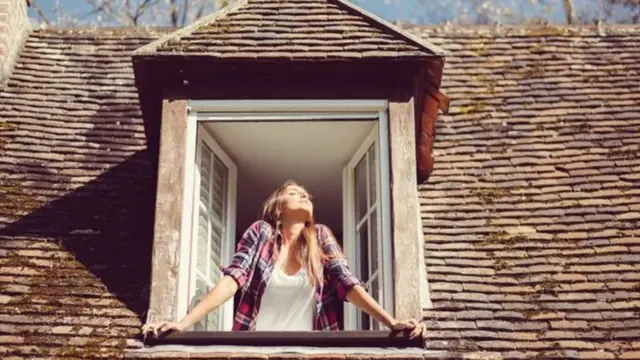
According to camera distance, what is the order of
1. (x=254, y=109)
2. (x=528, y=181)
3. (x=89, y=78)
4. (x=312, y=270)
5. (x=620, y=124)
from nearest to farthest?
1. (x=312, y=270)
2. (x=254, y=109)
3. (x=528, y=181)
4. (x=620, y=124)
5. (x=89, y=78)

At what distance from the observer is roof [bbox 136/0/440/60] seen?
253 inches

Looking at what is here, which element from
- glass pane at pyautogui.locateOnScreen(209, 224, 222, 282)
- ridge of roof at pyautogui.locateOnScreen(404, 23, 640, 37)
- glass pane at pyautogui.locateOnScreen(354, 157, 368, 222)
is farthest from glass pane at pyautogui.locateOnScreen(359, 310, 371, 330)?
ridge of roof at pyautogui.locateOnScreen(404, 23, 640, 37)

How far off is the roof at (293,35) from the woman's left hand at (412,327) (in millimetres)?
1772

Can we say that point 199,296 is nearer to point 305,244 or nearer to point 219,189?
point 305,244

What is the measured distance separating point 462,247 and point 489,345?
1.06 metres

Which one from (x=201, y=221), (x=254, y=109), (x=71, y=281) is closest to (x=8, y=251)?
(x=71, y=281)

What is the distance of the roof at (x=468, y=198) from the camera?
5641 millimetres

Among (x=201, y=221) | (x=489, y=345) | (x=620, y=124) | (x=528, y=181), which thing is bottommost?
(x=489, y=345)

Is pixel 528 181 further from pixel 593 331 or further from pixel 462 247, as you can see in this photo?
pixel 593 331

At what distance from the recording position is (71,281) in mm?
5941

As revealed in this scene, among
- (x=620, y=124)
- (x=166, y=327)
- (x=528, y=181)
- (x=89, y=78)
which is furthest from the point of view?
(x=89, y=78)

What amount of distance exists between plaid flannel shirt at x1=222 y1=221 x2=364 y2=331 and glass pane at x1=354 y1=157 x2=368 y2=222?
86cm

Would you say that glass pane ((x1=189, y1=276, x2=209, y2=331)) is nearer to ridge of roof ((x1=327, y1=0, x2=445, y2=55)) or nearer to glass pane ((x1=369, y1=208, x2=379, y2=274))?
glass pane ((x1=369, y1=208, x2=379, y2=274))

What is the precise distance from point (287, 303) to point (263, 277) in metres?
0.21
